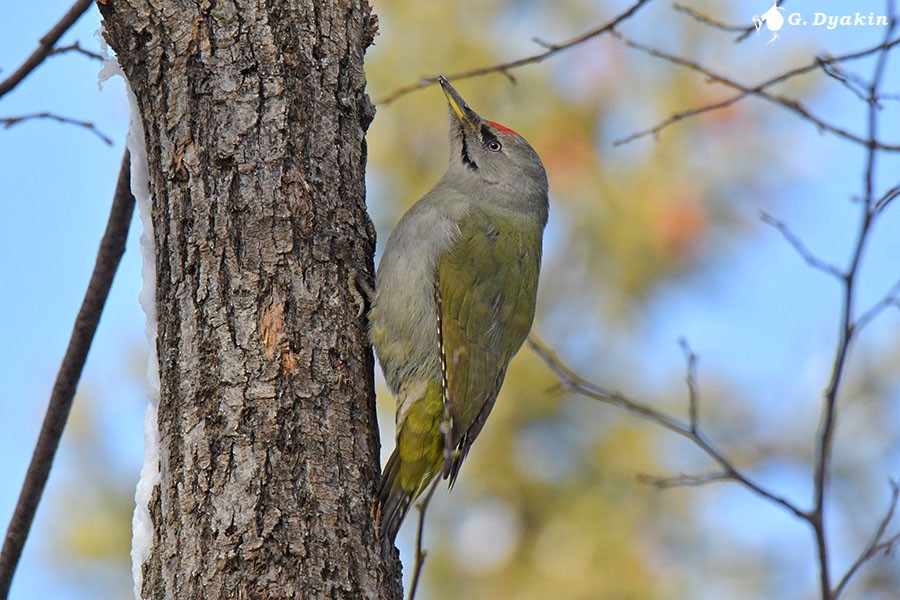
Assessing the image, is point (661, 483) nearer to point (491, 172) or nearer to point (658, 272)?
point (491, 172)

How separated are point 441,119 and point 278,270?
641 centimetres

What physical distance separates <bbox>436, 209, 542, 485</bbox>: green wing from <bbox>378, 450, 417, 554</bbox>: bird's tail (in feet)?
1.02

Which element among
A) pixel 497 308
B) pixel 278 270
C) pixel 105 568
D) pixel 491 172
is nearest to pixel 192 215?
pixel 278 270

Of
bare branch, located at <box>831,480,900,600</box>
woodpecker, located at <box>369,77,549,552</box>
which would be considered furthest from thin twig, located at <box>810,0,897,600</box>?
woodpecker, located at <box>369,77,549,552</box>

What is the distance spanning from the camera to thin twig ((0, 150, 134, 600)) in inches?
133

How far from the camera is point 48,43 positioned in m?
3.65

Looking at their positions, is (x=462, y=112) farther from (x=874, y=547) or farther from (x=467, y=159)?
(x=874, y=547)

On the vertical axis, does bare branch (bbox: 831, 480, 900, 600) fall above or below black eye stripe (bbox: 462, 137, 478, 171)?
below

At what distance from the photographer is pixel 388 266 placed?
3984 millimetres

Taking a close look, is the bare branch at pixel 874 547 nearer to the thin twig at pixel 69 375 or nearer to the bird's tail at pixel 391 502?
the bird's tail at pixel 391 502

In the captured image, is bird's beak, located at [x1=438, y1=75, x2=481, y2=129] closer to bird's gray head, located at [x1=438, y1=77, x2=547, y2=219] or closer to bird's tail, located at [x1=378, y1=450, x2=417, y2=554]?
bird's gray head, located at [x1=438, y1=77, x2=547, y2=219]

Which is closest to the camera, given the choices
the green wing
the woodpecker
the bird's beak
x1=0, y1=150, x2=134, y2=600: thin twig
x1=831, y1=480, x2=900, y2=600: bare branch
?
x1=831, y1=480, x2=900, y2=600: bare branch

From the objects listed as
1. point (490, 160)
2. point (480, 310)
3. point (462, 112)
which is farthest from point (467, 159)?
point (480, 310)

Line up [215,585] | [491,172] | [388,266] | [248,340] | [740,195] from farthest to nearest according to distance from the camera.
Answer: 1. [740,195]
2. [491,172]
3. [388,266]
4. [248,340]
5. [215,585]
